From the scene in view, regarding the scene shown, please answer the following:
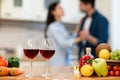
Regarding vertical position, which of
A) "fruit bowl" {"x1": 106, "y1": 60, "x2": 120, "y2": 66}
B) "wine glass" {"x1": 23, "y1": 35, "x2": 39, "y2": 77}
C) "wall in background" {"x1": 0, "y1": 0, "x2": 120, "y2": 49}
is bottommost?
"fruit bowl" {"x1": 106, "y1": 60, "x2": 120, "y2": 66}

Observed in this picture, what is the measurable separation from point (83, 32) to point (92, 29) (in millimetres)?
112

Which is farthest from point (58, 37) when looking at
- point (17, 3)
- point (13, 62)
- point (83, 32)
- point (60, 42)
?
point (13, 62)

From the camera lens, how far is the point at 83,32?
3271mm

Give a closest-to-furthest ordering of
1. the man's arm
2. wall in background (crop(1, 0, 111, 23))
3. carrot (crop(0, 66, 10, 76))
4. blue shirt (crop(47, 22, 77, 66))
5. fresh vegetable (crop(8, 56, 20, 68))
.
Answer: carrot (crop(0, 66, 10, 76)) → fresh vegetable (crop(8, 56, 20, 68)) → the man's arm → blue shirt (crop(47, 22, 77, 66)) → wall in background (crop(1, 0, 111, 23))

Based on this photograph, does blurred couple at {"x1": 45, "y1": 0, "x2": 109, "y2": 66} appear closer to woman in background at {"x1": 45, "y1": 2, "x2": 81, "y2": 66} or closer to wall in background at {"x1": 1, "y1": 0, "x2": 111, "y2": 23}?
woman in background at {"x1": 45, "y1": 2, "x2": 81, "y2": 66}

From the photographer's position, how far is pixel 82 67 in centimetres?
146

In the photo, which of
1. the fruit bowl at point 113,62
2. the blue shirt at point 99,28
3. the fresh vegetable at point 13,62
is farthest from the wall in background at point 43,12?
the fruit bowl at point 113,62

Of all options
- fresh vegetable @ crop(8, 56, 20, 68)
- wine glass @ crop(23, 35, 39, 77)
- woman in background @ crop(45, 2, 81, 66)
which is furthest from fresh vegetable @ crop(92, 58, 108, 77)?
woman in background @ crop(45, 2, 81, 66)

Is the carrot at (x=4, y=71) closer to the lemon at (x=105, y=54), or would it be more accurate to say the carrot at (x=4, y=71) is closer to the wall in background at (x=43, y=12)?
the lemon at (x=105, y=54)

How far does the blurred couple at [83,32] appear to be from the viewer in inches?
126

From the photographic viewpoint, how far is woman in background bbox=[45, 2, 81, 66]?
10.9 feet

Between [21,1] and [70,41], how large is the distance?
1.07 metres

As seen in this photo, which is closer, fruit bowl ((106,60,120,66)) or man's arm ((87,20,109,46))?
fruit bowl ((106,60,120,66))

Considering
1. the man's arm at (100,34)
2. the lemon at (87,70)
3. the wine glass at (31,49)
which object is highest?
the man's arm at (100,34)
